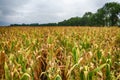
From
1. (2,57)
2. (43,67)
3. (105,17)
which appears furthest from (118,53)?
(105,17)

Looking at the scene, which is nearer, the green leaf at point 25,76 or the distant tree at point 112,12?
the green leaf at point 25,76

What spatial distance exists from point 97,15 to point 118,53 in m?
64.8

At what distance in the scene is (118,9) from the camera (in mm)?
68312

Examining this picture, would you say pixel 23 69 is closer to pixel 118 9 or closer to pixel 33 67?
pixel 33 67

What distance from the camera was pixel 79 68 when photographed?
10.7ft

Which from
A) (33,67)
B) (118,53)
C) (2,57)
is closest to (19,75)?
(33,67)

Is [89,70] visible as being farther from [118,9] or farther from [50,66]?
[118,9]

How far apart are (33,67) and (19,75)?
1.16 ft

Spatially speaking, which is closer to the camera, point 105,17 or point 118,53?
point 118,53

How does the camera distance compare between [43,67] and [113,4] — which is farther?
[113,4]

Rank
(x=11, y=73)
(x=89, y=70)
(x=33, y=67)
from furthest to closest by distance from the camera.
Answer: (x=33, y=67), (x=89, y=70), (x=11, y=73)

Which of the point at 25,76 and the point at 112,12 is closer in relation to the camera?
the point at 25,76

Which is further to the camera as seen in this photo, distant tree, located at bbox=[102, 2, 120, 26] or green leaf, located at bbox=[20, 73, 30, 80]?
distant tree, located at bbox=[102, 2, 120, 26]

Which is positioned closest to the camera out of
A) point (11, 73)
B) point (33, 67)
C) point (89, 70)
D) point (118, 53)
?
point (11, 73)
